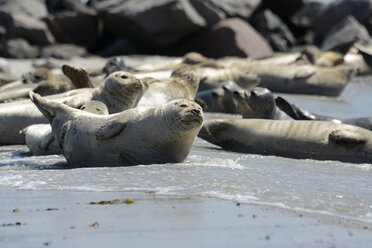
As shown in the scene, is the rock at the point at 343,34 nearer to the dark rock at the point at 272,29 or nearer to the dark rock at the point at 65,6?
the dark rock at the point at 272,29

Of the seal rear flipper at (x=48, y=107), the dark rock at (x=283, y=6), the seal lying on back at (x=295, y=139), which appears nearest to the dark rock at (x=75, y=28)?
the dark rock at (x=283, y=6)

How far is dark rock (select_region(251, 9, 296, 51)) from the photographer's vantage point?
25062 mm

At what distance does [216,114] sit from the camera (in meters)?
10.6

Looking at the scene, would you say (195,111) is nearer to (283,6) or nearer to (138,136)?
(138,136)

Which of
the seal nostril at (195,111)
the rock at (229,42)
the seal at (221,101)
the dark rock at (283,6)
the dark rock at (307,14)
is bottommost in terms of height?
the dark rock at (307,14)

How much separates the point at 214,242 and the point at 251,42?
19.2 metres

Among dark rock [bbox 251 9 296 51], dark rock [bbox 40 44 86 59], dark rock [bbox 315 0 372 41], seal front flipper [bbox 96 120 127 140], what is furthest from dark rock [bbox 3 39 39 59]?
seal front flipper [bbox 96 120 127 140]

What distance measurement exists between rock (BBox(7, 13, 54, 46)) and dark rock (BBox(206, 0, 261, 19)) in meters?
4.69

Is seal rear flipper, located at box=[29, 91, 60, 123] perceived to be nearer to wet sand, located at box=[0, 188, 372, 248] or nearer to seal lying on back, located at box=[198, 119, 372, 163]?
wet sand, located at box=[0, 188, 372, 248]

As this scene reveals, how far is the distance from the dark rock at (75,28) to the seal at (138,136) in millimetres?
18306

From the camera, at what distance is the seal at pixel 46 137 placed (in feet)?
21.3

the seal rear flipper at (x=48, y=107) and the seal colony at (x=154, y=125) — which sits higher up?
the seal rear flipper at (x=48, y=107)

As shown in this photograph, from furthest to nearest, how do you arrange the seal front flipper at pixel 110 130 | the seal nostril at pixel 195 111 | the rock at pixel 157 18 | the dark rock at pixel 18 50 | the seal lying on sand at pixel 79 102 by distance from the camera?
1. the rock at pixel 157 18
2. the dark rock at pixel 18 50
3. the seal lying on sand at pixel 79 102
4. the seal front flipper at pixel 110 130
5. the seal nostril at pixel 195 111

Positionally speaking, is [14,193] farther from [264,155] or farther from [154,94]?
[154,94]
